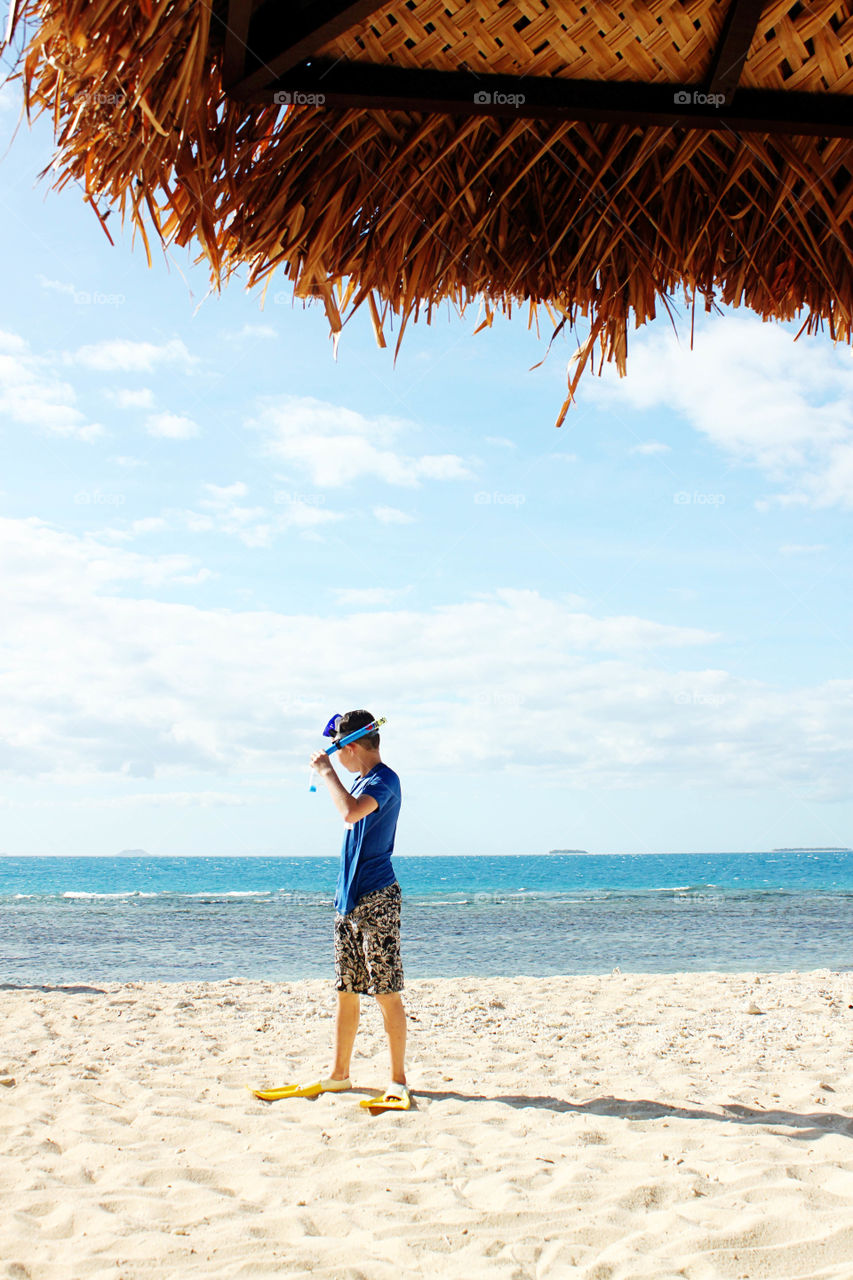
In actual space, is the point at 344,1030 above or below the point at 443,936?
above

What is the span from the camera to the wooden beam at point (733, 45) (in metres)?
1.80

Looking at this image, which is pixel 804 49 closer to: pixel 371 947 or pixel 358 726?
pixel 358 726

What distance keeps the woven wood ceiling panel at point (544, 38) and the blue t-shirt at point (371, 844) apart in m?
2.41

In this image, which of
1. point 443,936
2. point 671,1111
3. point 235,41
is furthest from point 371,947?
point 443,936

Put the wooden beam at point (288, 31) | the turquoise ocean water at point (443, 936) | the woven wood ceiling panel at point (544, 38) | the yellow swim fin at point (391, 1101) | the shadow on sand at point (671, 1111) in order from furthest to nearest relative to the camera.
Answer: the turquoise ocean water at point (443, 936) < the yellow swim fin at point (391, 1101) < the shadow on sand at point (671, 1111) < the woven wood ceiling panel at point (544, 38) < the wooden beam at point (288, 31)

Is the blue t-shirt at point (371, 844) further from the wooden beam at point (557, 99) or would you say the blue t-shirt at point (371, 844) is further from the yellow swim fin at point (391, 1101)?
the wooden beam at point (557, 99)

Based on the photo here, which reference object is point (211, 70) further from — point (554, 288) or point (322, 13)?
point (554, 288)

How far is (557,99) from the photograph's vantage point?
2.02 meters

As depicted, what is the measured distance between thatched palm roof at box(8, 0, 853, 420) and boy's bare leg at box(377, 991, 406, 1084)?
245 cm

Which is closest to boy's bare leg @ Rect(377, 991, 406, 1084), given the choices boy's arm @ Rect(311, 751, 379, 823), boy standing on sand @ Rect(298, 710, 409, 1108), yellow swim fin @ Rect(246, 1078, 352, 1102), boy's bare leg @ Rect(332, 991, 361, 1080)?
boy standing on sand @ Rect(298, 710, 409, 1108)

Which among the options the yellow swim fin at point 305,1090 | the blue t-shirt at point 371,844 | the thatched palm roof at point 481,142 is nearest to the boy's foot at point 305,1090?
the yellow swim fin at point 305,1090

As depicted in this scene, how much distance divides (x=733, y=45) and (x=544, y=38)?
0.40 m

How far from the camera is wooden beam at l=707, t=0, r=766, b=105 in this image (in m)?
1.80

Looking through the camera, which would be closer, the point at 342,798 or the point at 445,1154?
the point at 445,1154
